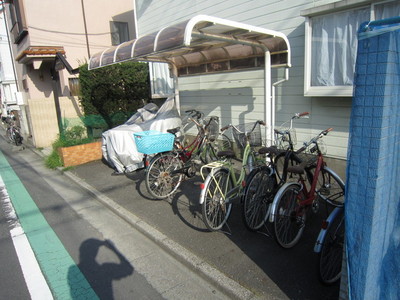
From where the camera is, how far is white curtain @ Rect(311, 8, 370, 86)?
15.2ft

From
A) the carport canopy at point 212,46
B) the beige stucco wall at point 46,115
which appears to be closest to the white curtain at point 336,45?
the carport canopy at point 212,46

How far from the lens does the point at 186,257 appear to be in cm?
337

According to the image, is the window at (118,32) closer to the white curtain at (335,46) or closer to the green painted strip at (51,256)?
the green painted strip at (51,256)

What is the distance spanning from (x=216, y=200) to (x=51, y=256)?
230 cm

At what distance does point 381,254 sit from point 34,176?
7.93 m

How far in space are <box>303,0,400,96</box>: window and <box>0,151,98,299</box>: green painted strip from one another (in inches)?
186

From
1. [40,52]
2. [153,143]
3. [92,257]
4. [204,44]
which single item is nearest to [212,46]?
[204,44]

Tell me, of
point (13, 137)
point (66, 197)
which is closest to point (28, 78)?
point (13, 137)

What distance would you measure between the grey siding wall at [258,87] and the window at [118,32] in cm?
692

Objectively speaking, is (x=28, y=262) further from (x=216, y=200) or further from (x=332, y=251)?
(x=332, y=251)

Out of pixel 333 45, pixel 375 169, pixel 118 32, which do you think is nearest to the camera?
pixel 375 169

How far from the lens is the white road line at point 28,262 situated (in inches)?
120

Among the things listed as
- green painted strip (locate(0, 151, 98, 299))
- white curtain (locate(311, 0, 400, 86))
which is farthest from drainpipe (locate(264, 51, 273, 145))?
green painted strip (locate(0, 151, 98, 299))

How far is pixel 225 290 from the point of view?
2838 mm
